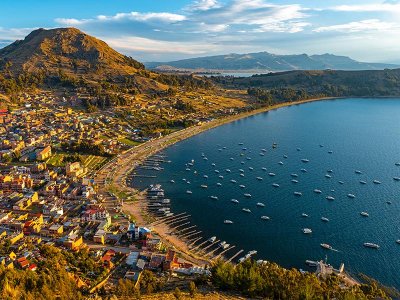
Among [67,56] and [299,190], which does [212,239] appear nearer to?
[299,190]

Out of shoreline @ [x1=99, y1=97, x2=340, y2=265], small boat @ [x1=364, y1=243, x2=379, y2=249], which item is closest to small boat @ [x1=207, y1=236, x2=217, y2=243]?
shoreline @ [x1=99, y1=97, x2=340, y2=265]

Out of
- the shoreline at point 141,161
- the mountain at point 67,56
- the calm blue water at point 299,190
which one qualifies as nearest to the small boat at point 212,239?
the calm blue water at point 299,190

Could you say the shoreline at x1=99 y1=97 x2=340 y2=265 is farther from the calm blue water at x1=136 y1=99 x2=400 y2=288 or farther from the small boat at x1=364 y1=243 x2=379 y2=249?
the small boat at x1=364 y1=243 x2=379 y2=249

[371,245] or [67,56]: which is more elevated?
[67,56]

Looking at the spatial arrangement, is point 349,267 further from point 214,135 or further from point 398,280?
point 214,135

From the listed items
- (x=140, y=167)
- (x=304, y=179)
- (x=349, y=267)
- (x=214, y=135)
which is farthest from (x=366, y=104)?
(x=349, y=267)

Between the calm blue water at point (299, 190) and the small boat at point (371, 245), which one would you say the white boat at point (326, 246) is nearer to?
the calm blue water at point (299, 190)

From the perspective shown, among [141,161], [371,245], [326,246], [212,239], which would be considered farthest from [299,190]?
[141,161]
